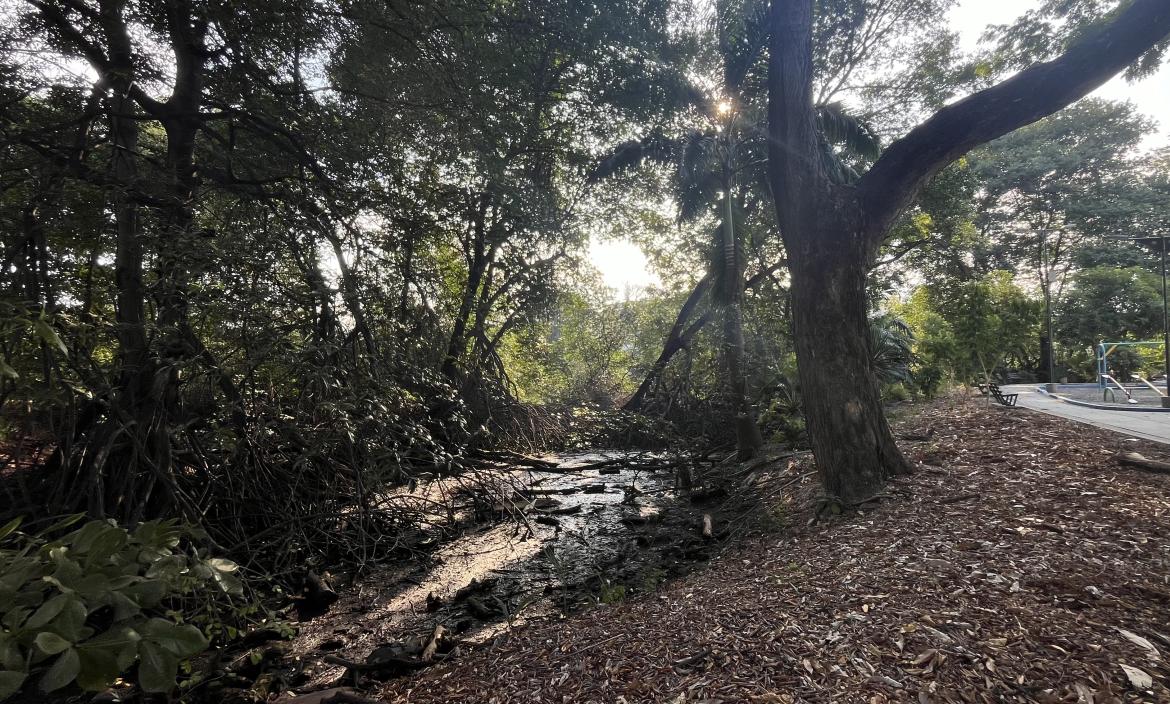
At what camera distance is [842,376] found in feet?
17.3

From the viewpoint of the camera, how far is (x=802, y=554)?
435cm

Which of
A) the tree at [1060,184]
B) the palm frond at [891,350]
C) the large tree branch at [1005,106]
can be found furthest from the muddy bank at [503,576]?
the tree at [1060,184]

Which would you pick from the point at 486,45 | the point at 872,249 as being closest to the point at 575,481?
the point at 872,249

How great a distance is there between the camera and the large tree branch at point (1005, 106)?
4387mm

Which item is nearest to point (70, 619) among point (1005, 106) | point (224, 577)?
point (224, 577)

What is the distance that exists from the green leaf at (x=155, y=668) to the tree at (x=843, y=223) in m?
5.39

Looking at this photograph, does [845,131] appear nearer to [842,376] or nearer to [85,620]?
[842,376]

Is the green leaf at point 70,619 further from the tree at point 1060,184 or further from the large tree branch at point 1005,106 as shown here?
the tree at point 1060,184

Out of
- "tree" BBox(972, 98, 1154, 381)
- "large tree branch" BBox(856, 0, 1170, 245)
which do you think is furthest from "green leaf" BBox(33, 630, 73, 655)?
"tree" BBox(972, 98, 1154, 381)

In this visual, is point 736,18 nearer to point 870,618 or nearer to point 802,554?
point 802,554

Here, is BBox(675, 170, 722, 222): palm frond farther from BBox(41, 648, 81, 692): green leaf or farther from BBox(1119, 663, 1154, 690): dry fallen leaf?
BBox(41, 648, 81, 692): green leaf

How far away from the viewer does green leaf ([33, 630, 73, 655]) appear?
2.82 ft

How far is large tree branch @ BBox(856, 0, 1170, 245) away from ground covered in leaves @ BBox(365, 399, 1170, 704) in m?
2.83

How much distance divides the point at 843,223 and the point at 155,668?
19.2 feet
